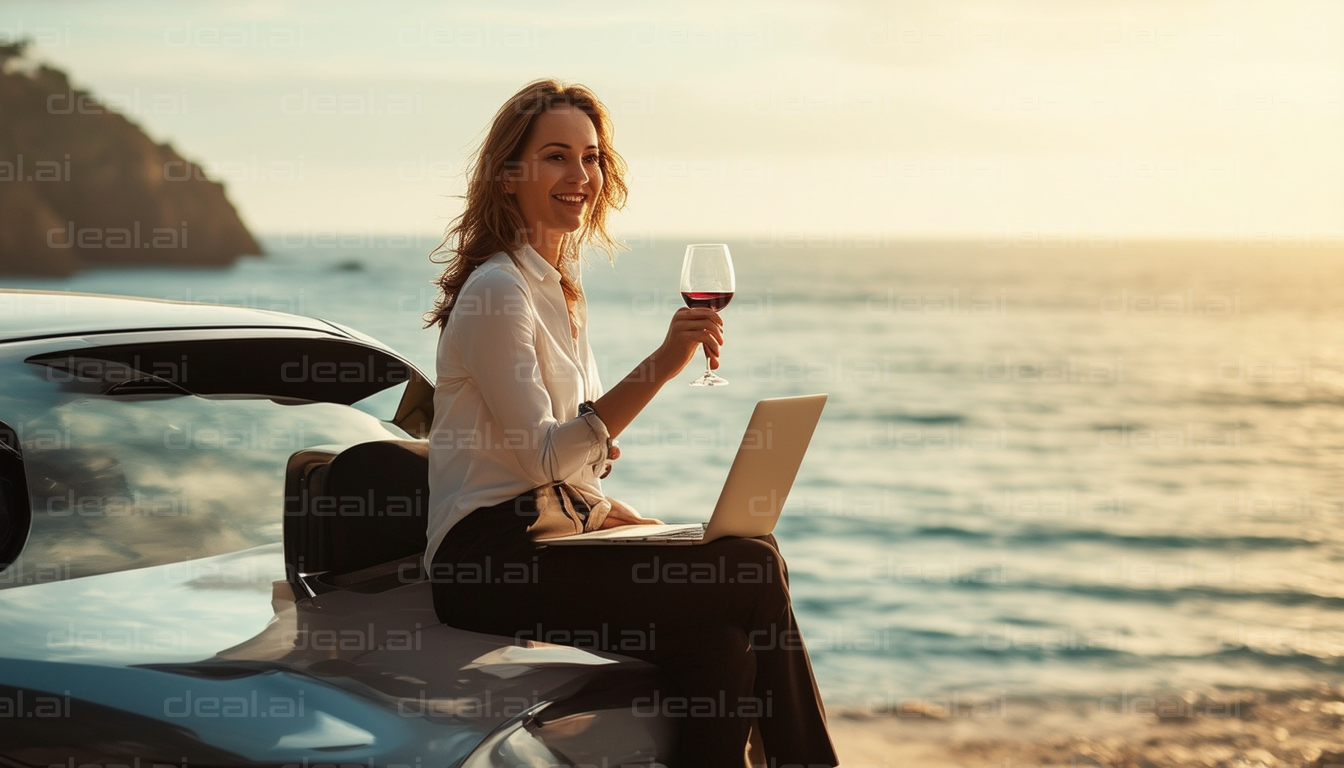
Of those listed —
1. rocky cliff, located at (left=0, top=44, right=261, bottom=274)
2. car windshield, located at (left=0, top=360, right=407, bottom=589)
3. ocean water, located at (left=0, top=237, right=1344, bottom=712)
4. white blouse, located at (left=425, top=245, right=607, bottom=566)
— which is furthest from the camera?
rocky cliff, located at (left=0, top=44, right=261, bottom=274)

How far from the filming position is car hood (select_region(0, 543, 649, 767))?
1.70 metres

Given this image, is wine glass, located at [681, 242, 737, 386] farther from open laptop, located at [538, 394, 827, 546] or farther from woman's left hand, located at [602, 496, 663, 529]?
woman's left hand, located at [602, 496, 663, 529]

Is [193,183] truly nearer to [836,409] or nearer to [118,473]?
[836,409]

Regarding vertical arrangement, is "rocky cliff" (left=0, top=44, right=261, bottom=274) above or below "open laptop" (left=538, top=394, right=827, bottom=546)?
above

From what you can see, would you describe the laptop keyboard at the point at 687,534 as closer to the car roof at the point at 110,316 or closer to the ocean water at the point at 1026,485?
the car roof at the point at 110,316

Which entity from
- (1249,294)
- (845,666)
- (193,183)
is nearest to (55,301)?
(845,666)

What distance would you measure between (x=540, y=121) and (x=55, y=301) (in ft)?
3.58

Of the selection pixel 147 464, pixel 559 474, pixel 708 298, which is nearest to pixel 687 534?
pixel 559 474

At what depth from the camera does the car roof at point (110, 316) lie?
214 cm

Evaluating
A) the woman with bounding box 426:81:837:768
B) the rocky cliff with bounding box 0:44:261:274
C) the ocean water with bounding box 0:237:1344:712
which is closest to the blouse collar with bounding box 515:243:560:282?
the woman with bounding box 426:81:837:768

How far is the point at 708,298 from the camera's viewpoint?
248 cm

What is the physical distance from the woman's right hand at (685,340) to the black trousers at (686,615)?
1.32 feet

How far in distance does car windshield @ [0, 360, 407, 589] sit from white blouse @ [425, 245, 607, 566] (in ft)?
1.11

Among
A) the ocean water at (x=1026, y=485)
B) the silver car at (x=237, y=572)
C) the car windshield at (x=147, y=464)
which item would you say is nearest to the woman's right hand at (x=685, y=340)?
the silver car at (x=237, y=572)
